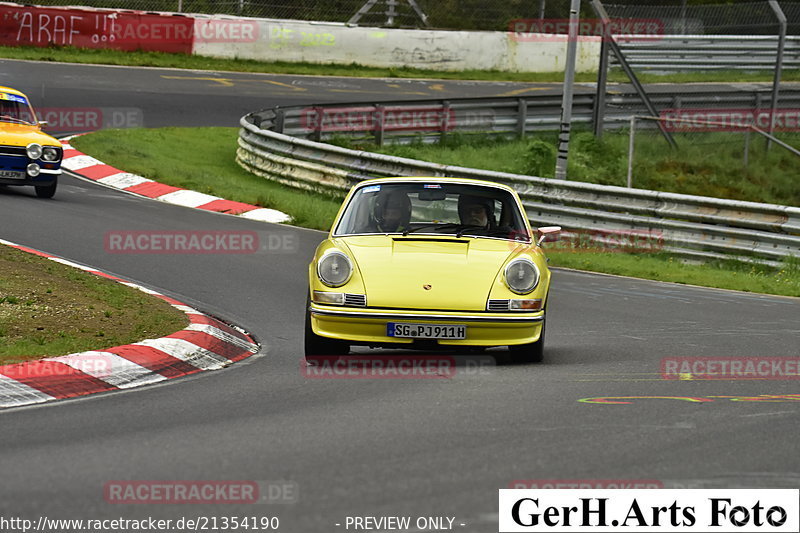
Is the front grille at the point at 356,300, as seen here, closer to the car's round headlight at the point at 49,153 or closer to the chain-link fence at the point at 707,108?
the car's round headlight at the point at 49,153

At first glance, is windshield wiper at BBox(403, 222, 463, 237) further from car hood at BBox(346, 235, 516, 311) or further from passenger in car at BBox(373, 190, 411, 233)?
car hood at BBox(346, 235, 516, 311)

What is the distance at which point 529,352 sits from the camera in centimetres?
832

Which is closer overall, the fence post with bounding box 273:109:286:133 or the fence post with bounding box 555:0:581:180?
the fence post with bounding box 555:0:581:180

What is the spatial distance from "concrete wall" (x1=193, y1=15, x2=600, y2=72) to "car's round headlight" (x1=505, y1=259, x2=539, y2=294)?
2655 cm

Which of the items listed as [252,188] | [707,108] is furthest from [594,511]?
[707,108]

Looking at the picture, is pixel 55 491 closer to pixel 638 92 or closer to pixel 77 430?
pixel 77 430

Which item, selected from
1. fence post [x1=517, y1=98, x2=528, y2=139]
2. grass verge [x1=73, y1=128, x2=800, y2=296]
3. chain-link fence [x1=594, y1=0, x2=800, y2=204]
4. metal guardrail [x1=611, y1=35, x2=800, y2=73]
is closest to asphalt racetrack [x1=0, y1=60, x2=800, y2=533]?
grass verge [x1=73, y1=128, x2=800, y2=296]

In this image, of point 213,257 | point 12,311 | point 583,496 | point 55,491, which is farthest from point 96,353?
point 213,257

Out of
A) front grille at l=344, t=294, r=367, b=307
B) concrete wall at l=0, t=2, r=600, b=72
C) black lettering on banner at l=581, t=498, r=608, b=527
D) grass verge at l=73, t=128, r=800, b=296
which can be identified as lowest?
grass verge at l=73, t=128, r=800, b=296

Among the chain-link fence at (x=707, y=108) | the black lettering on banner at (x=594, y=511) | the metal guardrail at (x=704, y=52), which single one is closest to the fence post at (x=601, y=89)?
the chain-link fence at (x=707, y=108)

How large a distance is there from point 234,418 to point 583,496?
85.0 inches

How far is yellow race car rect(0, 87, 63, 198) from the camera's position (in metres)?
16.5

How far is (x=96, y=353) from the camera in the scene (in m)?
7.76

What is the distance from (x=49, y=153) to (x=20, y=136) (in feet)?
1.62
